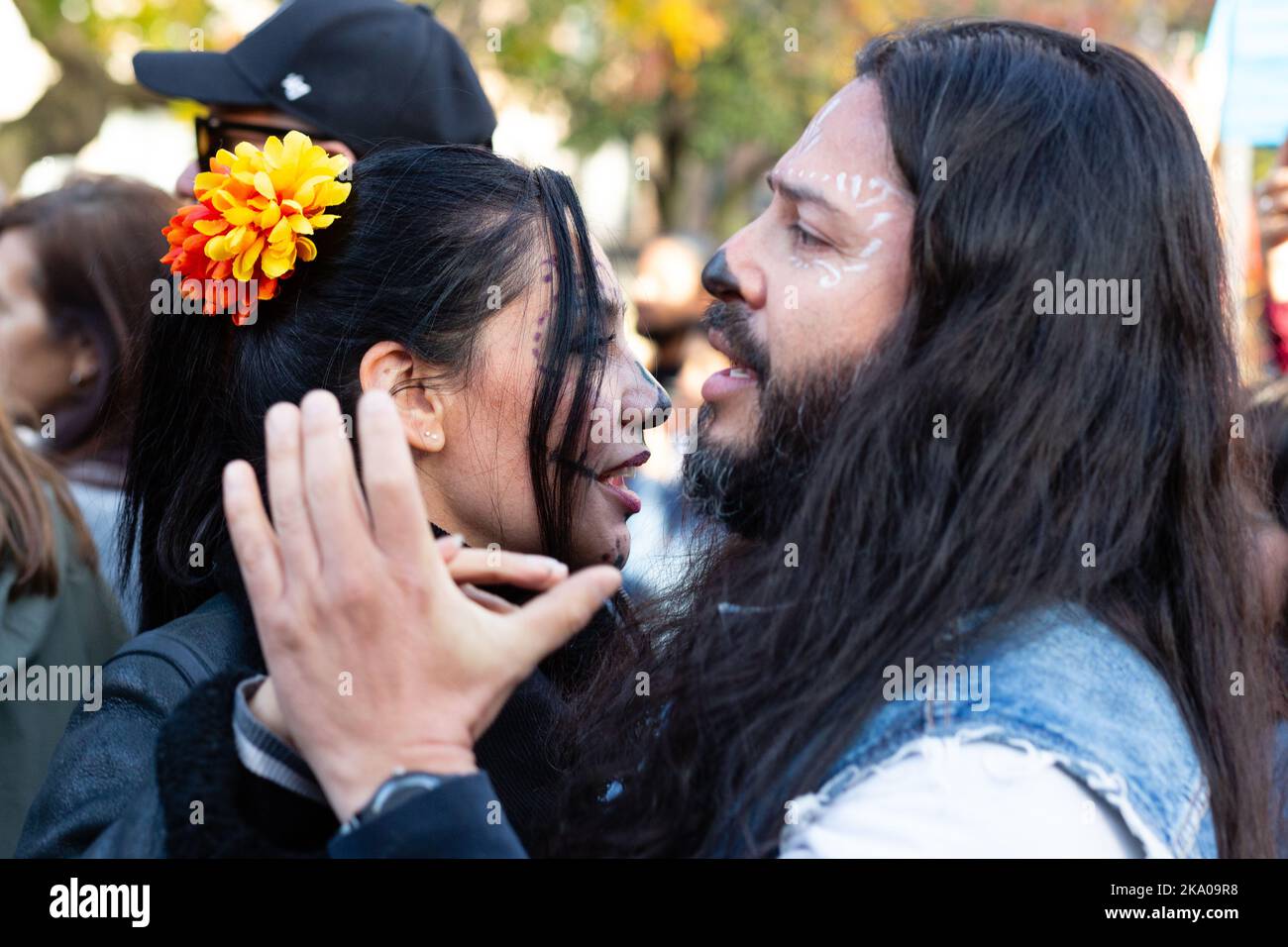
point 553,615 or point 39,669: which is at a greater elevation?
point 553,615

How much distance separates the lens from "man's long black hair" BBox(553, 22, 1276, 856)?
1.62 m

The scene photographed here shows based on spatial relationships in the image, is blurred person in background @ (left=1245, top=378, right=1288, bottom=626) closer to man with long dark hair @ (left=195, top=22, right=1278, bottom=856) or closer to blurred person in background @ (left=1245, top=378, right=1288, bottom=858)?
blurred person in background @ (left=1245, top=378, right=1288, bottom=858)

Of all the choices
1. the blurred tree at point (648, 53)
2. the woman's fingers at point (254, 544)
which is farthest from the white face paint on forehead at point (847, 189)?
the blurred tree at point (648, 53)

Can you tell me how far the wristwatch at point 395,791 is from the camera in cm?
136

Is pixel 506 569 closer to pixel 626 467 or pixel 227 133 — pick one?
pixel 626 467

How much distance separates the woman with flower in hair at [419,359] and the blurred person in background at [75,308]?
114 cm

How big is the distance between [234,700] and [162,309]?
43.5 inches

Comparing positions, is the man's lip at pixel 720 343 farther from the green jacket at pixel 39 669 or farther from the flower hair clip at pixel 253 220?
the green jacket at pixel 39 669

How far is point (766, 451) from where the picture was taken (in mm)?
1929

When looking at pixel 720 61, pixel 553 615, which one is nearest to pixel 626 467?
pixel 553 615

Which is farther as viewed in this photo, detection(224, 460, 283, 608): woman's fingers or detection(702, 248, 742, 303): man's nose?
detection(702, 248, 742, 303): man's nose

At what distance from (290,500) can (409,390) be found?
0.94 metres

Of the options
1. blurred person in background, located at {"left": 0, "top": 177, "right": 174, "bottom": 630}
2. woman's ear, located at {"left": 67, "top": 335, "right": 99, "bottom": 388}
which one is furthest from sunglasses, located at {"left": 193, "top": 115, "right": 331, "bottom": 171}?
woman's ear, located at {"left": 67, "top": 335, "right": 99, "bottom": 388}
